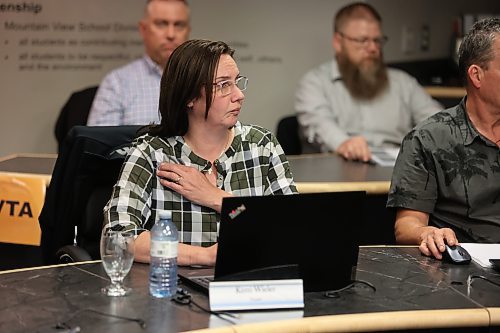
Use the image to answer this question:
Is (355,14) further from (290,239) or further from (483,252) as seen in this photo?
(290,239)

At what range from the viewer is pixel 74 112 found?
474 cm

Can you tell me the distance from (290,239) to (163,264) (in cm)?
30

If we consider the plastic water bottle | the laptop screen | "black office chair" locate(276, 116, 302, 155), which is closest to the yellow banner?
the plastic water bottle

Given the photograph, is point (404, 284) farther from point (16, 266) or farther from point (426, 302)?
point (16, 266)

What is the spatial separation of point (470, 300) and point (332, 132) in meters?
2.62

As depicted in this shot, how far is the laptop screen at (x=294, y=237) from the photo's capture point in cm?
219

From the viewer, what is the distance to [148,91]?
15.6 ft

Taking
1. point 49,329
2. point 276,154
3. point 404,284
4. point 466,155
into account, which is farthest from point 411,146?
point 49,329

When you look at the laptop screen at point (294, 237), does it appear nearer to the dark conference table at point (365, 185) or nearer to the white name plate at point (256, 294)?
the white name plate at point (256, 294)

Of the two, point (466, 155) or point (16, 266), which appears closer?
point (466, 155)

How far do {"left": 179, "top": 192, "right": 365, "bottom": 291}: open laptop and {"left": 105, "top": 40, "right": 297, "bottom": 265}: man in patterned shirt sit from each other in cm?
40

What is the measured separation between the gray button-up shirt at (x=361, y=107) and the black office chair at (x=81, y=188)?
2.11m

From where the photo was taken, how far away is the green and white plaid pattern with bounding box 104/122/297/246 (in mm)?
2658

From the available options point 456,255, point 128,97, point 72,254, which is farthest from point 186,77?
point 128,97
